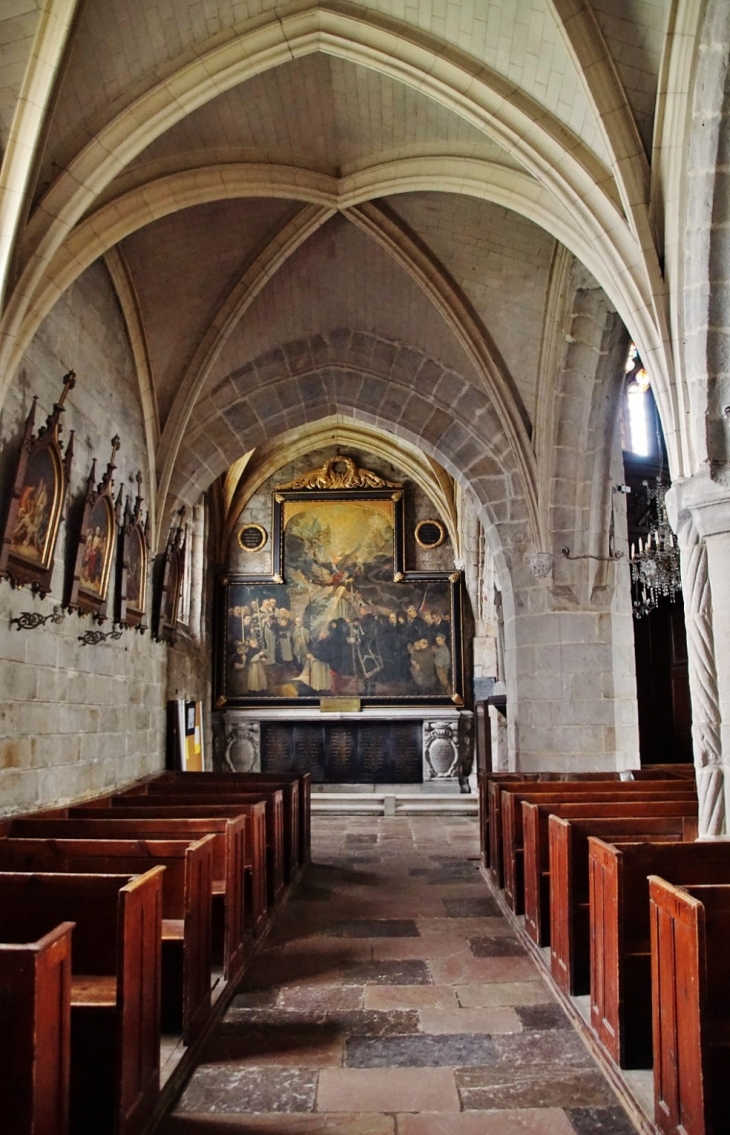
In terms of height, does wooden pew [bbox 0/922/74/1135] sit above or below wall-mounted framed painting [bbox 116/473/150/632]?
below

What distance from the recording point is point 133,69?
6.07 m

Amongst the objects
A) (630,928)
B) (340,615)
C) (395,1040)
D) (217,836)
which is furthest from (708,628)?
(340,615)

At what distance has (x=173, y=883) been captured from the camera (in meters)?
4.13

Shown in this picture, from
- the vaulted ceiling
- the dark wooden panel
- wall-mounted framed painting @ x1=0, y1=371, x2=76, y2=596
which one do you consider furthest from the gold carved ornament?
wall-mounted framed painting @ x1=0, y1=371, x2=76, y2=596

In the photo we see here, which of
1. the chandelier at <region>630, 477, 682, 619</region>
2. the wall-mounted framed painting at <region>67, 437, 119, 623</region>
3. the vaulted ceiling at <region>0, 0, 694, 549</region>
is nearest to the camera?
the vaulted ceiling at <region>0, 0, 694, 549</region>

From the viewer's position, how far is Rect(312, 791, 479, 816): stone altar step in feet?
40.5

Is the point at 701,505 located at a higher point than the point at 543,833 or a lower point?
higher

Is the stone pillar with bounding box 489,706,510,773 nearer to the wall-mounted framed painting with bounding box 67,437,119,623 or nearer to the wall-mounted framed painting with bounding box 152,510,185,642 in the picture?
the wall-mounted framed painting with bounding box 152,510,185,642

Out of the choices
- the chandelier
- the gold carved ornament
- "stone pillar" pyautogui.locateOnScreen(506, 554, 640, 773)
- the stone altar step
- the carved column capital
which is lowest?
the stone altar step

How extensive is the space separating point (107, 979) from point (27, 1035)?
103 cm

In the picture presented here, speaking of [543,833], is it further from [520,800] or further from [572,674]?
[572,674]

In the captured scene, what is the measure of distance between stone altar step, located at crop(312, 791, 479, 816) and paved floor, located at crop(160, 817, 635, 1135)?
19.4 ft

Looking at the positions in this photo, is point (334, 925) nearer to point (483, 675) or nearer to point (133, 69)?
point (133, 69)

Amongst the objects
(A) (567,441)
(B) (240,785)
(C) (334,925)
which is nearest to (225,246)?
(A) (567,441)
